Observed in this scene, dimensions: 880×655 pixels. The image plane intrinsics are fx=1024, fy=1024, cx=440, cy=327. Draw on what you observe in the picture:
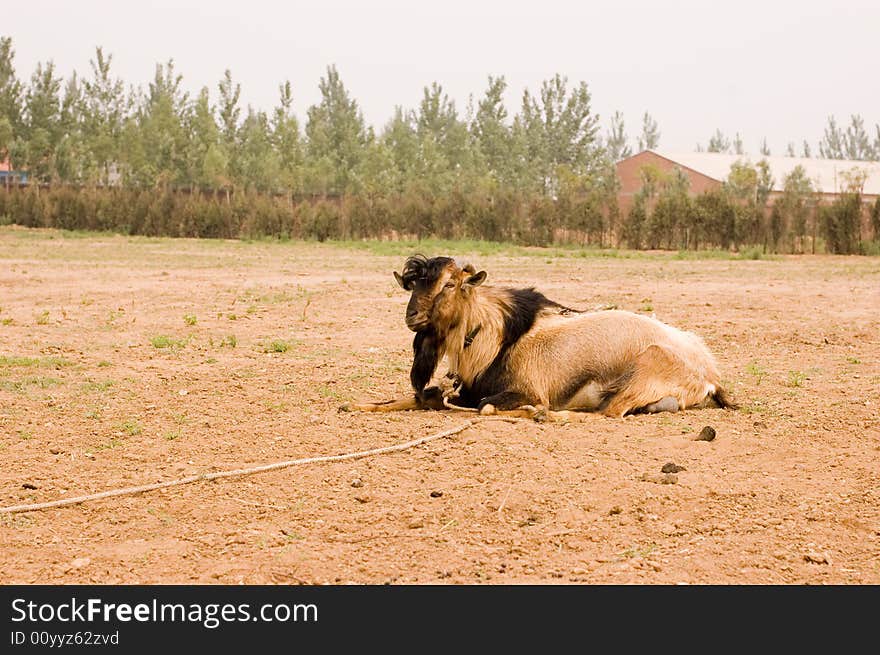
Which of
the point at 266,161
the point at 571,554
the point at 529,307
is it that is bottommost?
the point at 571,554

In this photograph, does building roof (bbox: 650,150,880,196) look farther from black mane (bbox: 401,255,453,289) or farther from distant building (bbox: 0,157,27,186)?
black mane (bbox: 401,255,453,289)

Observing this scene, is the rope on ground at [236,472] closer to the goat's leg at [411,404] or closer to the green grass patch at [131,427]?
the goat's leg at [411,404]

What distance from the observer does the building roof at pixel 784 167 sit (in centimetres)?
6944

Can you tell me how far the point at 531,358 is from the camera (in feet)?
24.0

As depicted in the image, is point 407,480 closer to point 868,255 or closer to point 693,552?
point 693,552

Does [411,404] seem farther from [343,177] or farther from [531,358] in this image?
[343,177]

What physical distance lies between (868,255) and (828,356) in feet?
73.5

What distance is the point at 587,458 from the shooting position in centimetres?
596

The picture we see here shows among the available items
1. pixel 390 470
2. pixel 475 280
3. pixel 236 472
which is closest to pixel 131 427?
pixel 236 472

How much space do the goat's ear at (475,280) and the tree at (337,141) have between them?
5190 cm

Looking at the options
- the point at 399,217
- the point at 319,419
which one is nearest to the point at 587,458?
the point at 319,419

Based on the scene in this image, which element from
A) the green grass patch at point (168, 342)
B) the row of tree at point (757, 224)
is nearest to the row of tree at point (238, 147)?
the row of tree at point (757, 224)

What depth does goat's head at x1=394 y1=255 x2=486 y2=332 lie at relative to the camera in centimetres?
712

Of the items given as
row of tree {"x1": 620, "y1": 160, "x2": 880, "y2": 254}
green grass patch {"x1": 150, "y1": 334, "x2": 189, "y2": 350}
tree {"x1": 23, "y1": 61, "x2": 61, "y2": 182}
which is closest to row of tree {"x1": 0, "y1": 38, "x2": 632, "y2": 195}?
tree {"x1": 23, "y1": 61, "x2": 61, "y2": 182}
